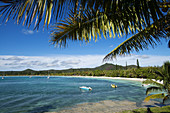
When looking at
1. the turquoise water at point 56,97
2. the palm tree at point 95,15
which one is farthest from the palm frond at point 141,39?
the turquoise water at point 56,97

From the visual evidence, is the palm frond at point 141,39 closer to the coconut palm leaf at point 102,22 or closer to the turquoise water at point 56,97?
the coconut palm leaf at point 102,22

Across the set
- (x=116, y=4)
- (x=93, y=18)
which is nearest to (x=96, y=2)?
(x=116, y=4)

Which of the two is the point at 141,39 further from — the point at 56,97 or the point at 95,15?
the point at 56,97

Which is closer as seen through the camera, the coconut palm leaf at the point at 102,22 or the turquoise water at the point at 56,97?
the coconut palm leaf at the point at 102,22

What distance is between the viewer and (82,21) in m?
2.03

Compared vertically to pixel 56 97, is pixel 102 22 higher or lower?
higher

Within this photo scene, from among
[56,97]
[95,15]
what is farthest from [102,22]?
[56,97]

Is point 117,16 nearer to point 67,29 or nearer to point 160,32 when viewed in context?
point 67,29

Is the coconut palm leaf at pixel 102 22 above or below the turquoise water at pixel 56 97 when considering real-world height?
above

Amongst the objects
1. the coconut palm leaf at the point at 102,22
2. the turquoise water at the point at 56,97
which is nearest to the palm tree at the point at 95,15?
the coconut palm leaf at the point at 102,22

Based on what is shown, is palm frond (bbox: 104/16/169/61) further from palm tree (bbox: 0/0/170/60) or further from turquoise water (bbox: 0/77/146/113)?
turquoise water (bbox: 0/77/146/113)

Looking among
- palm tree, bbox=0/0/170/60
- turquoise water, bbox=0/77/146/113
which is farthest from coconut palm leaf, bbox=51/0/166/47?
turquoise water, bbox=0/77/146/113

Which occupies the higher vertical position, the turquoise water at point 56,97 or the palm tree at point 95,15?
the palm tree at point 95,15

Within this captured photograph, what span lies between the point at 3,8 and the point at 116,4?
4.18 ft
